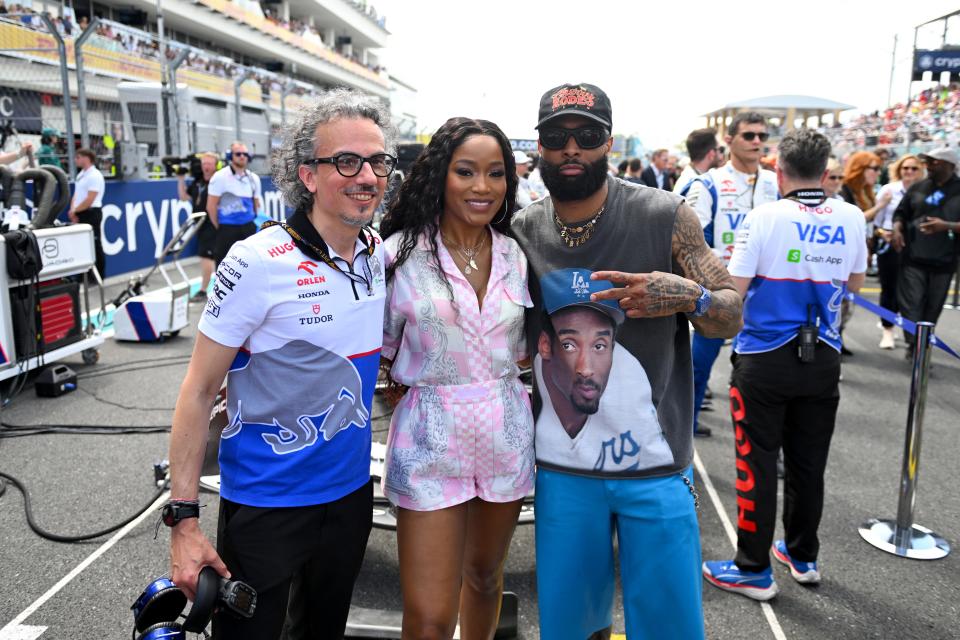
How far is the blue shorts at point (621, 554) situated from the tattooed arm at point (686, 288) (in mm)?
475

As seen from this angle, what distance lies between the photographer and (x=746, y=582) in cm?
326

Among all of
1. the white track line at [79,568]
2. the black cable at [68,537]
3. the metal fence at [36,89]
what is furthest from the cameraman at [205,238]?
the white track line at [79,568]

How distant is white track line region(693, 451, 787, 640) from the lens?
301 cm

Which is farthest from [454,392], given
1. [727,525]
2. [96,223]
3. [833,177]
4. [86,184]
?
[96,223]

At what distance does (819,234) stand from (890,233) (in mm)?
5341

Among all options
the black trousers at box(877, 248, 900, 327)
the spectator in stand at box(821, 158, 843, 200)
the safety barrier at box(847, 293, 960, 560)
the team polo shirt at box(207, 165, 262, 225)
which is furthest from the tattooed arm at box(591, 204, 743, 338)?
the team polo shirt at box(207, 165, 262, 225)

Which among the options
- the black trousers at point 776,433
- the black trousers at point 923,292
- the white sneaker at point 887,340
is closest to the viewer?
the black trousers at point 776,433

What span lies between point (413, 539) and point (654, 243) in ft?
3.69

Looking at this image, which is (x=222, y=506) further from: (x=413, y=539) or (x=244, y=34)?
(x=244, y=34)

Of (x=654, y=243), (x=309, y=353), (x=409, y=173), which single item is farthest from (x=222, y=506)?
(x=654, y=243)

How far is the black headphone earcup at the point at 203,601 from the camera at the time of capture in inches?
66.2

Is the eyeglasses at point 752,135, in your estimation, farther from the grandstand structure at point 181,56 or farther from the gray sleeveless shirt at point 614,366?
the gray sleeveless shirt at point 614,366

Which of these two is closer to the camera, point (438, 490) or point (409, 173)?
point (438, 490)

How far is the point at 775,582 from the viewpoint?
3.35 metres
